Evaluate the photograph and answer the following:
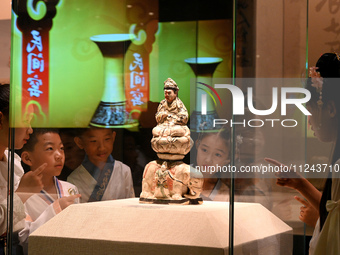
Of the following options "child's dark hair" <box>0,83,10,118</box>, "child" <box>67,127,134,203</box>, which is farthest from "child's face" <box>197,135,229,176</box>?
"child's dark hair" <box>0,83,10,118</box>

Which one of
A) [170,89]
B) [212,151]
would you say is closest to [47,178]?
[170,89]

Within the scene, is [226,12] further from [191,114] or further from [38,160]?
[38,160]

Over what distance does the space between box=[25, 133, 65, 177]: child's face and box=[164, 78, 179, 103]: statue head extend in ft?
→ 1.61

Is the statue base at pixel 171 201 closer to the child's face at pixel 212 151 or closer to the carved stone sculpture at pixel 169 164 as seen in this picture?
the carved stone sculpture at pixel 169 164

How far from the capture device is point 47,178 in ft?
7.73

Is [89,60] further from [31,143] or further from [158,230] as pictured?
[158,230]

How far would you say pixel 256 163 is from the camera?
184 cm

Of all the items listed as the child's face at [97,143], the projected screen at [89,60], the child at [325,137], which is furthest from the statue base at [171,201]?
the child at [325,137]

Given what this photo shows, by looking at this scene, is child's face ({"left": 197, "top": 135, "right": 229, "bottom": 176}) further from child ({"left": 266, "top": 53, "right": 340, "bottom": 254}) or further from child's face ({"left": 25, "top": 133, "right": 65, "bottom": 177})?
child's face ({"left": 25, "top": 133, "right": 65, "bottom": 177})

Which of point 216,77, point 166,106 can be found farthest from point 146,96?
point 216,77

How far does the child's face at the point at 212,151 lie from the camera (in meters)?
1.93

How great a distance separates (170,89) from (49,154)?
22.9 inches

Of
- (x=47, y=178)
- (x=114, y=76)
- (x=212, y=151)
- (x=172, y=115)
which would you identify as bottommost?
(x=47, y=178)

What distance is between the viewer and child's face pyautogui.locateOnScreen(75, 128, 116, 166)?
2312mm
